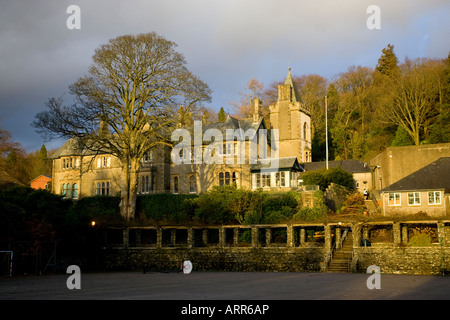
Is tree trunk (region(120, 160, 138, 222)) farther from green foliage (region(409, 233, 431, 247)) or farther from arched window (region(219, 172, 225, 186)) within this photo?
green foliage (region(409, 233, 431, 247))

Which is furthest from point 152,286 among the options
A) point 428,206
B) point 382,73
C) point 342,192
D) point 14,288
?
point 382,73

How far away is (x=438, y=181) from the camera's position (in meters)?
36.9

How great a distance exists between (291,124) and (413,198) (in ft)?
75.0

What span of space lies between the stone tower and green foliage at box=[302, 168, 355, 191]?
9141 mm

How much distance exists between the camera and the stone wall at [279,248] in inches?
1223

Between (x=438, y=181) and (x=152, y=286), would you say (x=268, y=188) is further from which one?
(x=152, y=286)

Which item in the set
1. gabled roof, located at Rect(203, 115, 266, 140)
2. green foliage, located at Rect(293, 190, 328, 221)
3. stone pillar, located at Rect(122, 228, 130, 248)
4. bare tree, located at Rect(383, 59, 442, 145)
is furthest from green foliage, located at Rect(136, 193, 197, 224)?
bare tree, located at Rect(383, 59, 442, 145)

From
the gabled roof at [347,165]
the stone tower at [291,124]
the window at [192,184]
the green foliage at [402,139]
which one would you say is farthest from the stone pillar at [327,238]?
the stone tower at [291,124]

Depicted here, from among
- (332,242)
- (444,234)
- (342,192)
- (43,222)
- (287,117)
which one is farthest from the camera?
(287,117)

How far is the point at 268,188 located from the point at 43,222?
20142mm

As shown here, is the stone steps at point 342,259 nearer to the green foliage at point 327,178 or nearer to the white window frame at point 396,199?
the white window frame at point 396,199

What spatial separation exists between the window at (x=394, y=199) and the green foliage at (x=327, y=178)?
25.0 feet

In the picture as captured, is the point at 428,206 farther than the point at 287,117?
No

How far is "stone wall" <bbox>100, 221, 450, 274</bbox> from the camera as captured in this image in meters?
31.1
